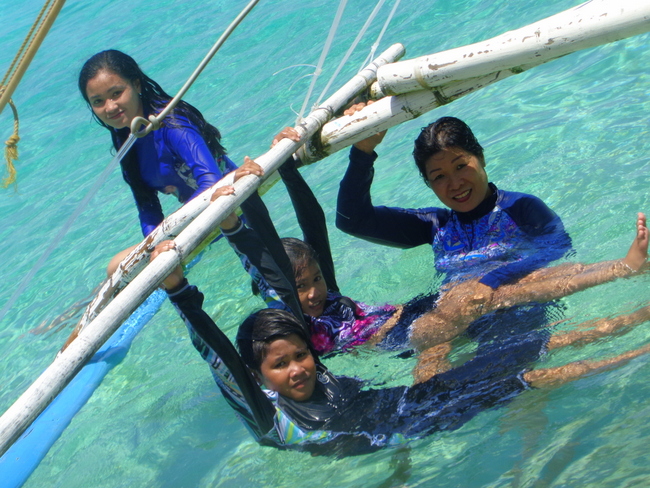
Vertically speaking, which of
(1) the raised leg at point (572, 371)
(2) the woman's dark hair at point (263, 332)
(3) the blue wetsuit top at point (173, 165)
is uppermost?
(3) the blue wetsuit top at point (173, 165)

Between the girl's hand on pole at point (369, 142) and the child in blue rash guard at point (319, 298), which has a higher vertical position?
the girl's hand on pole at point (369, 142)

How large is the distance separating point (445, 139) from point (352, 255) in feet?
5.52

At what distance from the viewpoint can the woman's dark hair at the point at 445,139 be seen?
3.24 metres

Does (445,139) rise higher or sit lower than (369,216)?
higher

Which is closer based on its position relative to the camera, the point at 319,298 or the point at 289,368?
the point at 289,368

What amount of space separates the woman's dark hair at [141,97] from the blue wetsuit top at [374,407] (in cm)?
167

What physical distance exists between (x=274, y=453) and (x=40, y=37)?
201 cm

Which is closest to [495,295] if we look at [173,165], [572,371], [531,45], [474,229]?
[474,229]

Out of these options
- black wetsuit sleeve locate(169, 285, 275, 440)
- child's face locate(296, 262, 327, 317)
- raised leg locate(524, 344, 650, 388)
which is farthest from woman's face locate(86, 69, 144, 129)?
raised leg locate(524, 344, 650, 388)

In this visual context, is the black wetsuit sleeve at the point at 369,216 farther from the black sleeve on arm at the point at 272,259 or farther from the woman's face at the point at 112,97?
the woman's face at the point at 112,97

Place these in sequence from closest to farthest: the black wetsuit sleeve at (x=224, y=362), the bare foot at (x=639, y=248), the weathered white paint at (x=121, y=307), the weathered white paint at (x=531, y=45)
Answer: the weathered white paint at (x=121, y=307) → the weathered white paint at (x=531, y=45) → the black wetsuit sleeve at (x=224, y=362) → the bare foot at (x=639, y=248)

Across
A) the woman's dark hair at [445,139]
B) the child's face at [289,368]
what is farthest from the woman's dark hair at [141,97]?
the child's face at [289,368]

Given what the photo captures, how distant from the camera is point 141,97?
3.87 m

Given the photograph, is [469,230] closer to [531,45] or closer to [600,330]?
[600,330]
